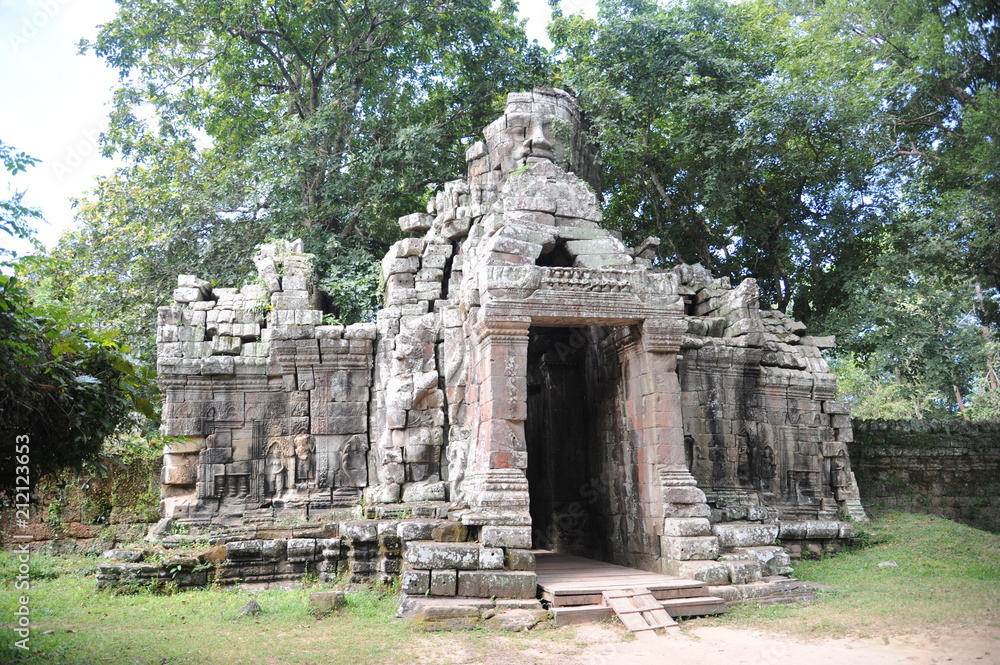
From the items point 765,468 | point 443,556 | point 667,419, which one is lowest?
point 443,556

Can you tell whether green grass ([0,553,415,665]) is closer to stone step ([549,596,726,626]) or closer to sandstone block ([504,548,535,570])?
sandstone block ([504,548,535,570])

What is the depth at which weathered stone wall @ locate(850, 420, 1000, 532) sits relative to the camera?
1659 centimetres

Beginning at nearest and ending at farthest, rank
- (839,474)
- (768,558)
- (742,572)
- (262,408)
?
1. (742,572)
2. (768,558)
3. (262,408)
4. (839,474)

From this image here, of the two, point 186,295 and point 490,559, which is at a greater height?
point 186,295

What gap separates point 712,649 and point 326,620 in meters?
3.89

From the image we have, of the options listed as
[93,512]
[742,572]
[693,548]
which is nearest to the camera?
[742,572]

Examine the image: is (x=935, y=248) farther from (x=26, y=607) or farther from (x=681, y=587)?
(x=26, y=607)

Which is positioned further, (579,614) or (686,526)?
(686,526)

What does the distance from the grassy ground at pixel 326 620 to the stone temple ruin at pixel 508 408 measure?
68 cm

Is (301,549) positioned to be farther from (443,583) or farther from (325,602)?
(443,583)

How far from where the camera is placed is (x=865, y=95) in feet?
50.1

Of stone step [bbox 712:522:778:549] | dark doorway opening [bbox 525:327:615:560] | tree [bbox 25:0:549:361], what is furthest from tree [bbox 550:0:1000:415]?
stone step [bbox 712:522:778:549]

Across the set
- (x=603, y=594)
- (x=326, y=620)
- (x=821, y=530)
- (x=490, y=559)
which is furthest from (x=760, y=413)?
(x=326, y=620)

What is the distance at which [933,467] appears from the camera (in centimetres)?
1695
